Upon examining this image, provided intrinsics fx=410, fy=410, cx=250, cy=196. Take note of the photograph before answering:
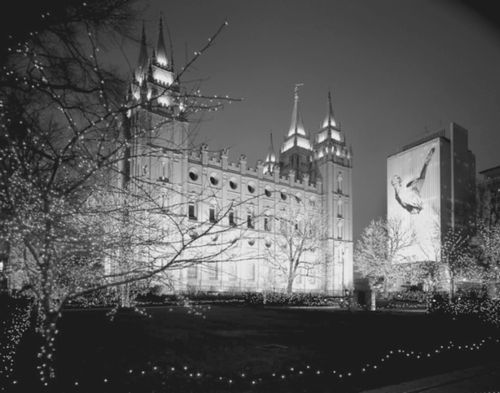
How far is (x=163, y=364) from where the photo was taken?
7516 millimetres

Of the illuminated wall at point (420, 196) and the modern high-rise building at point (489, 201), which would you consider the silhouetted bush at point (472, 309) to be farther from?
the illuminated wall at point (420, 196)

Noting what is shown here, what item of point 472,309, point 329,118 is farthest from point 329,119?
point 472,309

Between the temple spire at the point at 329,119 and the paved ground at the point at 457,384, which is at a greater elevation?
the temple spire at the point at 329,119

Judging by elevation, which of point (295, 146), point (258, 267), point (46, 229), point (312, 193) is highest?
point (295, 146)

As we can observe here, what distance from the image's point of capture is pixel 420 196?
59750 millimetres

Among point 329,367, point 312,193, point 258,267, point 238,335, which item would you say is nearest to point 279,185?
point 312,193

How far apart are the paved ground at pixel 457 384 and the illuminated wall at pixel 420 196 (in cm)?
4930

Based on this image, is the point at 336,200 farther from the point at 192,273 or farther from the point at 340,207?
the point at 192,273

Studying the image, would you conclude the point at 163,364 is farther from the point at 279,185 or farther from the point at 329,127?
the point at 329,127

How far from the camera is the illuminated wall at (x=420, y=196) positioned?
57.1 metres

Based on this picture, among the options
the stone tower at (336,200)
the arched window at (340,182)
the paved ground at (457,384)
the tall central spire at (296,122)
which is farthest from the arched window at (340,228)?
the paved ground at (457,384)

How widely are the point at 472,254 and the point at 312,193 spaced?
88.2 ft

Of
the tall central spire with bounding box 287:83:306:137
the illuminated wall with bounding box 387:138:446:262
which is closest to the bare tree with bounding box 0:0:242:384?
the illuminated wall with bounding box 387:138:446:262

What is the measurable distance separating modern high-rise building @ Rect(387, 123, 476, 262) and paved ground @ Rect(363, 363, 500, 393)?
162ft
